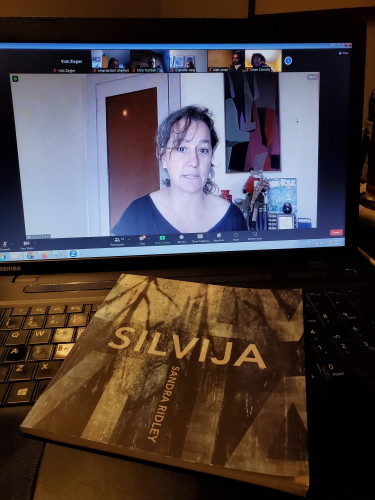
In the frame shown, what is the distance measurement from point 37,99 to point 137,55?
5.2 inches

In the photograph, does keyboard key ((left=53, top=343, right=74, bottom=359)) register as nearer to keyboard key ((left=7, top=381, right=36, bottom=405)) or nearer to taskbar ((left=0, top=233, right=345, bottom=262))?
keyboard key ((left=7, top=381, right=36, bottom=405))

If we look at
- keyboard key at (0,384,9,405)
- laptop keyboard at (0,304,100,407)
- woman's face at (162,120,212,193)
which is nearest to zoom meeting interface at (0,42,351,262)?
woman's face at (162,120,212,193)

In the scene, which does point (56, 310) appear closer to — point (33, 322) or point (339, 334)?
point (33, 322)

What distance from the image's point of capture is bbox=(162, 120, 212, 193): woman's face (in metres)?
0.56

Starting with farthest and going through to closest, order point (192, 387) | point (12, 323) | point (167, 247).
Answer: point (167, 247), point (12, 323), point (192, 387)

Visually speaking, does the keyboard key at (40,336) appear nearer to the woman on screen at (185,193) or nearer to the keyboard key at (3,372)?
the keyboard key at (3,372)

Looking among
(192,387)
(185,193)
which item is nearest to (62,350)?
(192,387)

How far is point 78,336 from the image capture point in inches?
17.8

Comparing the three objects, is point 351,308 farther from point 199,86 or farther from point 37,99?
point 37,99

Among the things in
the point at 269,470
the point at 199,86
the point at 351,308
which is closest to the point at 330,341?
the point at 351,308

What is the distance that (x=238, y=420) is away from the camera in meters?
0.33

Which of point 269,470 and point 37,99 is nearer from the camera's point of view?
point 269,470

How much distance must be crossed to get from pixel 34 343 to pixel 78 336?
0.04 metres

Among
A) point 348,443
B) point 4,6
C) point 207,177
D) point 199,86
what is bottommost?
point 348,443
